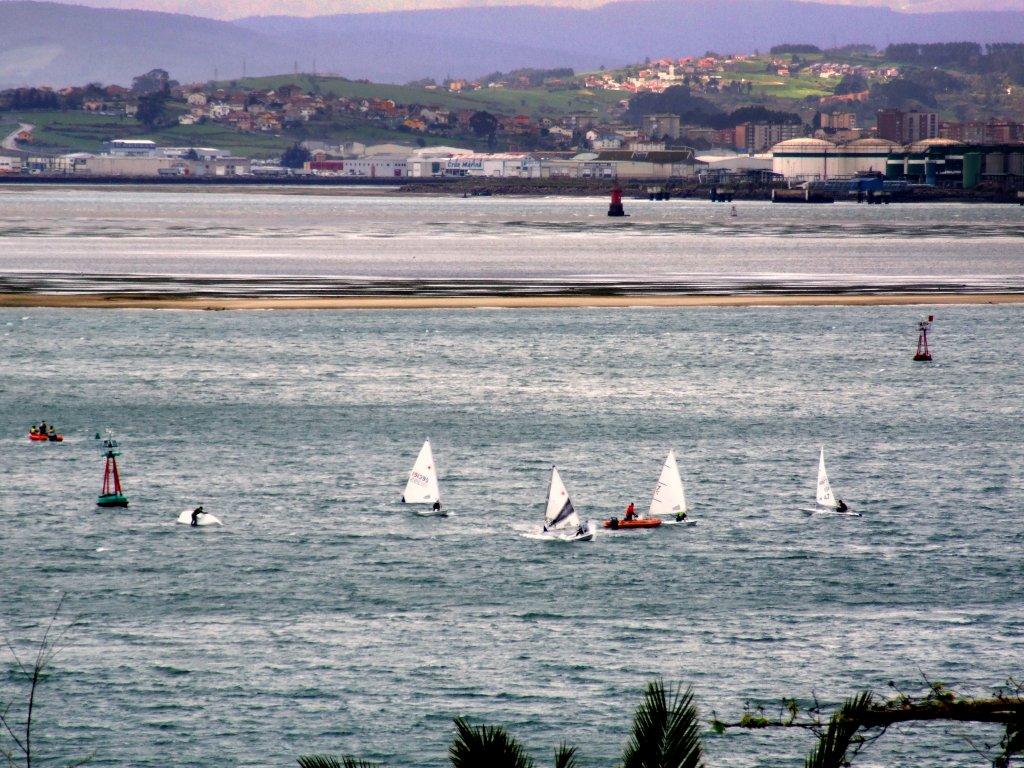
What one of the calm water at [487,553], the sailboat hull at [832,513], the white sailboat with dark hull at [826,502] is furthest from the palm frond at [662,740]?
the white sailboat with dark hull at [826,502]

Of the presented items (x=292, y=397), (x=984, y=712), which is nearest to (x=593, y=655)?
(x=984, y=712)

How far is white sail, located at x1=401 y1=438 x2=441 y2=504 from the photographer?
161 ft

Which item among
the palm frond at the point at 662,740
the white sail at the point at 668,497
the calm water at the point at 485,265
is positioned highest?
the palm frond at the point at 662,740

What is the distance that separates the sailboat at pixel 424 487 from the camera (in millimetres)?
48719

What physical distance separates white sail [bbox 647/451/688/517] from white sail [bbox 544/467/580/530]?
11.0 ft

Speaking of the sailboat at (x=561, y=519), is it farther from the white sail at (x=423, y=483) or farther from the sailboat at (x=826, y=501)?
the sailboat at (x=826, y=501)

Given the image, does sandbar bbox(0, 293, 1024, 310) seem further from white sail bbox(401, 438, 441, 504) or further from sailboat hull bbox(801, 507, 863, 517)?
sailboat hull bbox(801, 507, 863, 517)

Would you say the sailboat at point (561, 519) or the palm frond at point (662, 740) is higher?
the palm frond at point (662, 740)

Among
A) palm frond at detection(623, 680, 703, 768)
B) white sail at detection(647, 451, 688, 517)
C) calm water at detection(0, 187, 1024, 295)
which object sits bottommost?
calm water at detection(0, 187, 1024, 295)

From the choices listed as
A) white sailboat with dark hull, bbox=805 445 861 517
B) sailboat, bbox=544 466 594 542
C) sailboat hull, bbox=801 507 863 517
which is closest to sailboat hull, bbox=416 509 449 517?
sailboat, bbox=544 466 594 542

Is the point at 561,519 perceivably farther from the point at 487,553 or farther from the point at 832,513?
the point at 832,513

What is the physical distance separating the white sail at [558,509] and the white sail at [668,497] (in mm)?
3362

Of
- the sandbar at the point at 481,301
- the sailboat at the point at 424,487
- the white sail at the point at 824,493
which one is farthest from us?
the sandbar at the point at 481,301

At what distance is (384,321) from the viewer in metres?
110
